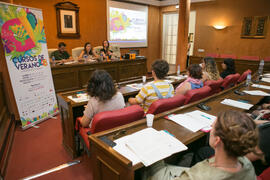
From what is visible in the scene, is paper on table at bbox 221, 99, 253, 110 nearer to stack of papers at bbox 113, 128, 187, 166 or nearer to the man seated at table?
the man seated at table

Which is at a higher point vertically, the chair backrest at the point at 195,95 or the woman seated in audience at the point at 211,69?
the woman seated in audience at the point at 211,69

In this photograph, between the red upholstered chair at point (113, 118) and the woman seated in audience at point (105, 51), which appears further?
the woman seated in audience at point (105, 51)

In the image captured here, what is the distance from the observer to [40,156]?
→ 2432 millimetres

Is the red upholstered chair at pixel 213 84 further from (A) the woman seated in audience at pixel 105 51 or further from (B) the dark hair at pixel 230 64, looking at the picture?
(A) the woman seated in audience at pixel 105 51

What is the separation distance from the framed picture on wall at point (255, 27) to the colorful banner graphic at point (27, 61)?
662 cm

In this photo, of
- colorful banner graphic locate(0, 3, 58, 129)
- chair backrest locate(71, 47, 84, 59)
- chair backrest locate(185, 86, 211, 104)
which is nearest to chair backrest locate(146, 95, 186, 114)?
chair backrest locate(185, 86, 211, 104)

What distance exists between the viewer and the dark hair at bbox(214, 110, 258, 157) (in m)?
0.87

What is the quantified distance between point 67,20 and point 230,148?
5754 mm

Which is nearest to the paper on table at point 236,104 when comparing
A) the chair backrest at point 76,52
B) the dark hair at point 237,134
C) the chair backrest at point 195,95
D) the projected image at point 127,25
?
the chair backrest at point 195,95

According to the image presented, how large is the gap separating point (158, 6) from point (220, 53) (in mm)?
3467

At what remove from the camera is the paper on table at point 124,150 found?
1126mm

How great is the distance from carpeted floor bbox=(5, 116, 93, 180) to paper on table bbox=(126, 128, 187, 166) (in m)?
1.09

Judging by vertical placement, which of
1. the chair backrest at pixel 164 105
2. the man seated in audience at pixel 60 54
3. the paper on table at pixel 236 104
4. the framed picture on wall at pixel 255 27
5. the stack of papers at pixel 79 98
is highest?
the framed picture on wall at pixel 255 27

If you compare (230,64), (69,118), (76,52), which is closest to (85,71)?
(76,52)
